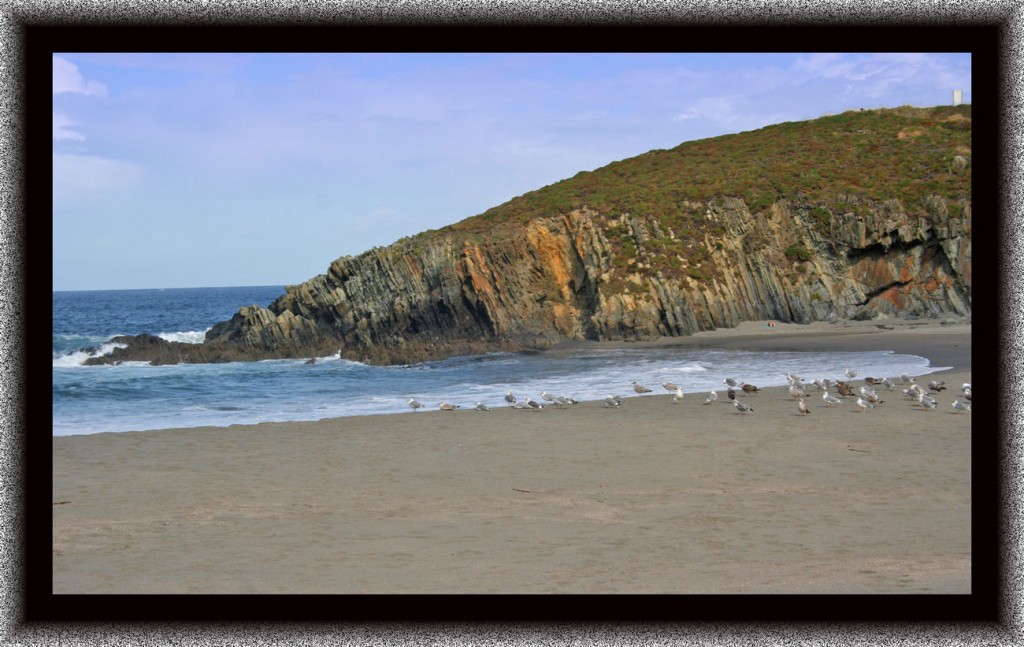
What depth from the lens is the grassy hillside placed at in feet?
158

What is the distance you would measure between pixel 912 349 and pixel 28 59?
103 ft

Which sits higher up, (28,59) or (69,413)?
(28,59)

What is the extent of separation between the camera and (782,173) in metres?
51.9

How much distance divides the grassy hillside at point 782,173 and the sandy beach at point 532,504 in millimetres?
30886

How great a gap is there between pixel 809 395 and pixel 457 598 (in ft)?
58.0

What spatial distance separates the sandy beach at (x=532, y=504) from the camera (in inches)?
289

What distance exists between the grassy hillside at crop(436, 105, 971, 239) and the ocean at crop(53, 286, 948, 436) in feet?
50.4

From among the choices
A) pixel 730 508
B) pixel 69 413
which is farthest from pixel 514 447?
pixel 69 413

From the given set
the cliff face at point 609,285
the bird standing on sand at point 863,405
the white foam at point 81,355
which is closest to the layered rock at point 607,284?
the cliff face at point 609,285

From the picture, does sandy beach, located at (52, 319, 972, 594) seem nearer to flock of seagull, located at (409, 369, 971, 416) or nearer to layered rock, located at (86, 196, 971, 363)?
flock of seagull, located at (409, 369, 971, 416)

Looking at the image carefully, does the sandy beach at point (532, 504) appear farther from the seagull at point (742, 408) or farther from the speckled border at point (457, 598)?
the speckled border at point (457, 598)

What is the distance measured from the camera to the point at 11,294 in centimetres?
325

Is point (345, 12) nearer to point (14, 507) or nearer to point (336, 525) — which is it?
point (14, 507)

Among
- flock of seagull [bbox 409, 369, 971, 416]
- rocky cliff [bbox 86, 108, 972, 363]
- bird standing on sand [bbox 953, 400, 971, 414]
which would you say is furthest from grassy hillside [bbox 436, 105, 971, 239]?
bird standing on sand [bbox 953, 400, 971, 414]
